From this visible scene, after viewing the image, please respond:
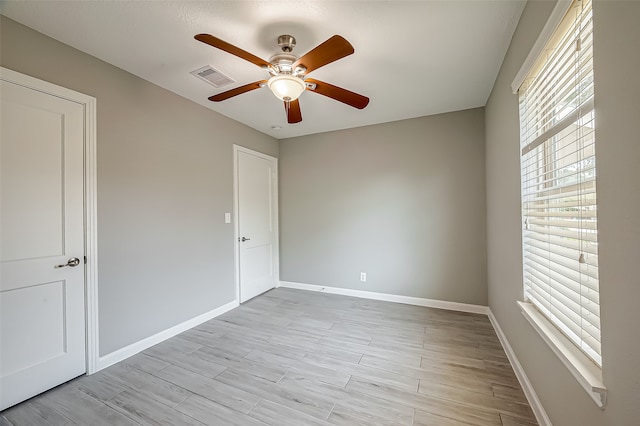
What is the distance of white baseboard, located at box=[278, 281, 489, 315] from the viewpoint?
316 cm

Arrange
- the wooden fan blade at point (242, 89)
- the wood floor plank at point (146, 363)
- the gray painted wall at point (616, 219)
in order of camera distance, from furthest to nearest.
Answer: the wood floor plank at point (146, 363) < the wooden fan blade at point (242, 89) < the gray painted wall at point (616, 219)

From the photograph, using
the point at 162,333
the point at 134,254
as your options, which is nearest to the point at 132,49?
the point at 134,254

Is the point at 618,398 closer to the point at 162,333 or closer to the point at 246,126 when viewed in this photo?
the point at 162,333

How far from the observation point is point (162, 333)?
2.53m

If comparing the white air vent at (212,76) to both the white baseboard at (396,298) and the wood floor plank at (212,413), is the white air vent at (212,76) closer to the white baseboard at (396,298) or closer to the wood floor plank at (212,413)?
the wood floor plank at (212,413)

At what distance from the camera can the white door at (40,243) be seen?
5.43 feet

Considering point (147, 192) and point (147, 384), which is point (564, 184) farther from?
point (147, 192)

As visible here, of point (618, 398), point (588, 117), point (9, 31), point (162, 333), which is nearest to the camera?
point (618, 398)

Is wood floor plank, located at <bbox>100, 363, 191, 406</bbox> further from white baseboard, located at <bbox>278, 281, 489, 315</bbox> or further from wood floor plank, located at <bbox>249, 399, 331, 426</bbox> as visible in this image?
white baseboard, located at <bbox>278, 281, 489, 315</bbox>

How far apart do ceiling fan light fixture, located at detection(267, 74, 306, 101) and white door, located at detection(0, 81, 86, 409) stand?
5.12 feet

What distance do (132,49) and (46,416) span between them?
2591 mm

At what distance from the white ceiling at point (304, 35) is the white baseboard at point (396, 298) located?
2499mm

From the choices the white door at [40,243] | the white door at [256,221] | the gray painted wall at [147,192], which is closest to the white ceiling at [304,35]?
the gray painted wall at [147,192]

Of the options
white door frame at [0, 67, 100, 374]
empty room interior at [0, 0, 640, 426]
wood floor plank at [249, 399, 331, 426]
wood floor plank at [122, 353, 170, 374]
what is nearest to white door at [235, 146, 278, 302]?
empty room interior at [0, 0, 640, 426]
